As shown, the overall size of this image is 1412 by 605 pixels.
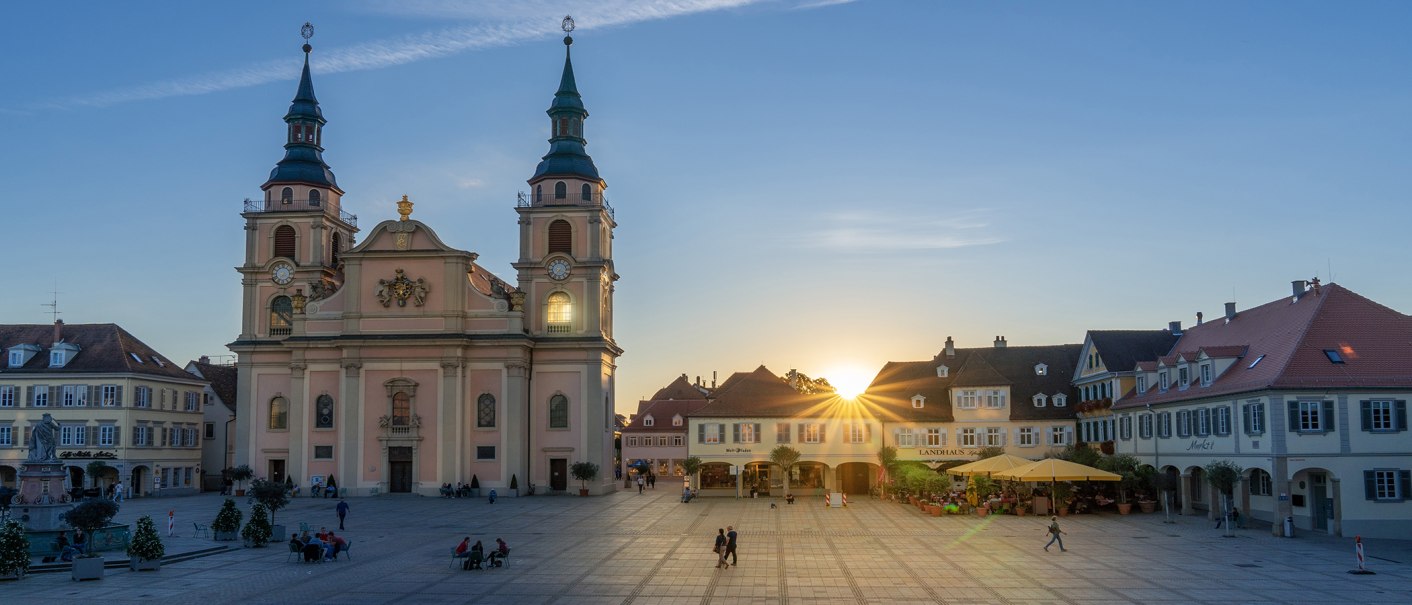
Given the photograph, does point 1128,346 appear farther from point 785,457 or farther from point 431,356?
point 431,356

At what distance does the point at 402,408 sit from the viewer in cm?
7075

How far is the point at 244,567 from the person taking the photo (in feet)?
109

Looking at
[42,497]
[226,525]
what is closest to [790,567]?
[226,525]

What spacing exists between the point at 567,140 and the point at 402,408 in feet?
65.1

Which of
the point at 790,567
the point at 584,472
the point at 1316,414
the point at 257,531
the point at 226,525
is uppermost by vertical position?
the point at 1316,414

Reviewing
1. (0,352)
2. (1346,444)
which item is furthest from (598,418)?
(1346,444)

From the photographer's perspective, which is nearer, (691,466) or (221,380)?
(691,466)

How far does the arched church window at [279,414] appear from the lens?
2879 inches

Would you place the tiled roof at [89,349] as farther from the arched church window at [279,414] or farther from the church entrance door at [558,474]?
the church entrance door at [558,474]

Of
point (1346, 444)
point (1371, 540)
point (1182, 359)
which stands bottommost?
point (1371, 540)

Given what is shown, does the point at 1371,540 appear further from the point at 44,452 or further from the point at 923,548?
the point at 44,452

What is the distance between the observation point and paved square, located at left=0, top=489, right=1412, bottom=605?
2783cm

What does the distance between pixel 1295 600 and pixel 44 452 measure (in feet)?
111

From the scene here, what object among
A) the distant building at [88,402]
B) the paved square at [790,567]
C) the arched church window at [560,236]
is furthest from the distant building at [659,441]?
the paved square at [790,567]
